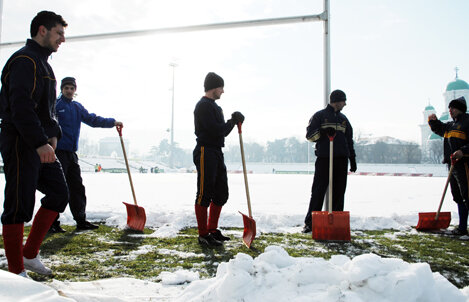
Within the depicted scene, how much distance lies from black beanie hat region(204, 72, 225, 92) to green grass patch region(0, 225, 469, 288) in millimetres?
1761

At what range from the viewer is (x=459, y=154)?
4.37m

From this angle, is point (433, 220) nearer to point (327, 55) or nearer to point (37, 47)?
point (327, 55)

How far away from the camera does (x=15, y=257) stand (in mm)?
2211

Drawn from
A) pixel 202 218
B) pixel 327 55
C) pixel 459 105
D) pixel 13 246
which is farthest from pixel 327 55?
pixel 13 246

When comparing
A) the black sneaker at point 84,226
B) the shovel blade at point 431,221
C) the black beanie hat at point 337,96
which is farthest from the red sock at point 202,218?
the shovel blade at point 431,221

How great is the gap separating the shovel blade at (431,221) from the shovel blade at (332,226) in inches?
58.4

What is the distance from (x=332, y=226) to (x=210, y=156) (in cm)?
160

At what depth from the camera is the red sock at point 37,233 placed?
7.83ft

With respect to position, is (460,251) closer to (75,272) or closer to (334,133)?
(334,133)

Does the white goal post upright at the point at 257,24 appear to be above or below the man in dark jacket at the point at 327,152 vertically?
above

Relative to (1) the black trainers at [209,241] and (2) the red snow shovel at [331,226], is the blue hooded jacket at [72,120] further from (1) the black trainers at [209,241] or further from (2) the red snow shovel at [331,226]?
(2) the red snow shovel at [331,226]

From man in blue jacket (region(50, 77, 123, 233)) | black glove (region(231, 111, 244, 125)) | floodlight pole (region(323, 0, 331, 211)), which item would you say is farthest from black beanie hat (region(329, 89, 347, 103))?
man in blue jacket (region(50, 77, 123, 233))

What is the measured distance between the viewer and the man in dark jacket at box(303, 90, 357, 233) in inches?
182

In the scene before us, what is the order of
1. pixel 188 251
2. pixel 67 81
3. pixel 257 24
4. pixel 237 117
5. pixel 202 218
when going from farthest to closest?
pixel 257 24 < pixel 67 81 < pixel 237 117 < pixel 202 218 < pixel 188 251
